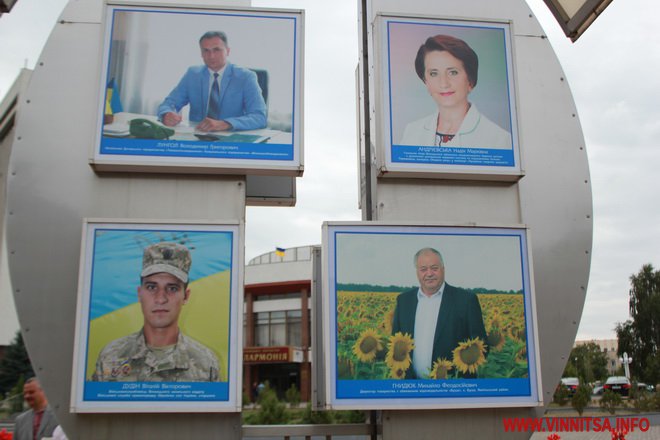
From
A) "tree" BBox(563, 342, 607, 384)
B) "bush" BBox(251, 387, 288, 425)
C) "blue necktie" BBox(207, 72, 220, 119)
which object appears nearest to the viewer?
"blue necktie" BBox(207, 72, 220, 119)

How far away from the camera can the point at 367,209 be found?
5.46 m

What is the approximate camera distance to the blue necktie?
507 centimetres

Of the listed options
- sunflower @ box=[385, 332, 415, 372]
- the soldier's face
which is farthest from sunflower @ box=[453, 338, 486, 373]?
the soldier's face

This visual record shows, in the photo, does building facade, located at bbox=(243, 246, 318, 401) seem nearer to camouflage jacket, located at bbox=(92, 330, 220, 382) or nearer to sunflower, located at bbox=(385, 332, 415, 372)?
sunflower, located at bbox=(385, 332, 415, 372)

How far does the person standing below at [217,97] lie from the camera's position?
16.6 feet

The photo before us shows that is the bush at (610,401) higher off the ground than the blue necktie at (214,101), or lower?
lower

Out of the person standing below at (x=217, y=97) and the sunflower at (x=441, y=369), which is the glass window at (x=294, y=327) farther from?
the sunflower at (x=441, y=369)

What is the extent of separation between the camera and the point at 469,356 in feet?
15.7

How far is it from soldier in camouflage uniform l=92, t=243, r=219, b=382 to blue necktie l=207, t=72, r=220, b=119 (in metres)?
1.20

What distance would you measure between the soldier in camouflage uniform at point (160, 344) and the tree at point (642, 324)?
4297cm

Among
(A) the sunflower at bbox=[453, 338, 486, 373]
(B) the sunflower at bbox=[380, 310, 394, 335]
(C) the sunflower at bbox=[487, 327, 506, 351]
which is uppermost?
(B) the sunflower at bbox=[380, 310, 394, 335]

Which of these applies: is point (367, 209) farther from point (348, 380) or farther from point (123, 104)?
point (123, 104)

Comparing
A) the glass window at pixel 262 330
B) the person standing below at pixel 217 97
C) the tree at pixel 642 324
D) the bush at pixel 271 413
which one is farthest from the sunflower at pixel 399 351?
the tree at pixel 642 324

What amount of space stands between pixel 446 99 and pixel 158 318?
3.08 m
